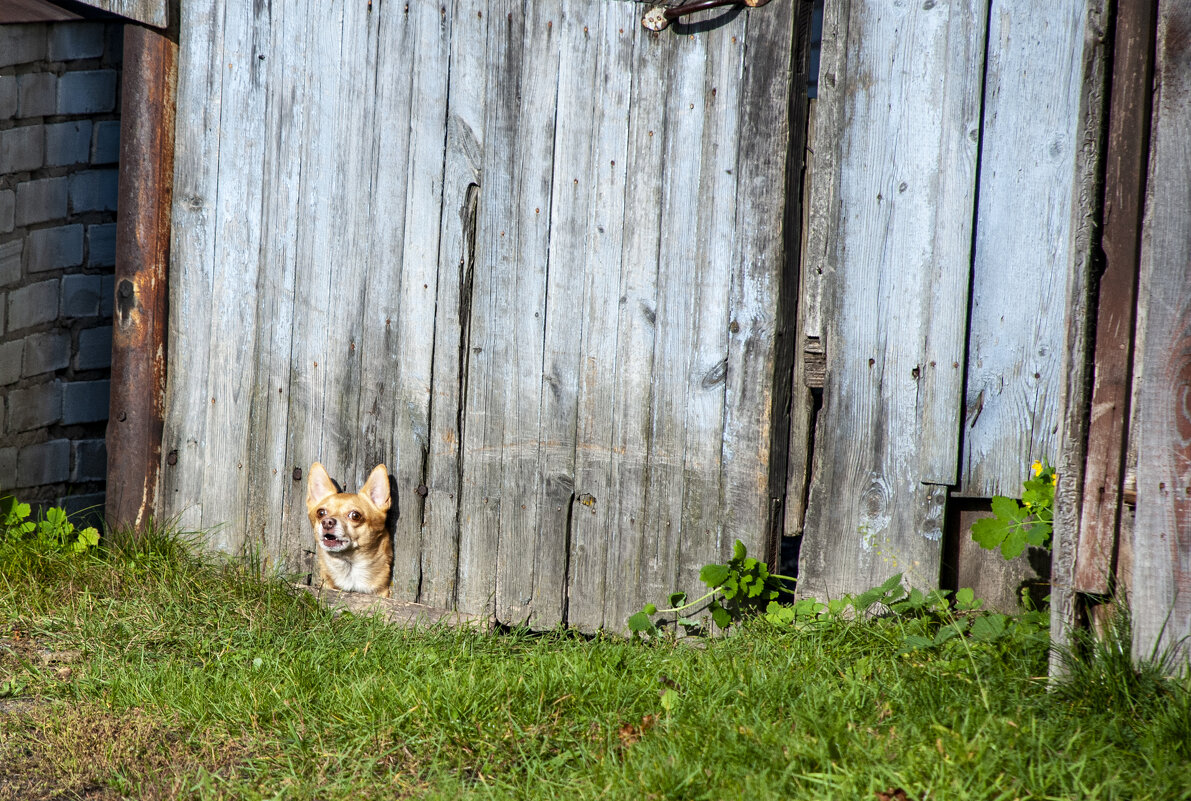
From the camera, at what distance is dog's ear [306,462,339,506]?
12.3 ft

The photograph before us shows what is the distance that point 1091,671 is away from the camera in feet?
7.59

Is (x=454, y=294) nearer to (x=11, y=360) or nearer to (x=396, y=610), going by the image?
(x=396, y=610)

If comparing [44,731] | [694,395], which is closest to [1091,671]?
[694,395]

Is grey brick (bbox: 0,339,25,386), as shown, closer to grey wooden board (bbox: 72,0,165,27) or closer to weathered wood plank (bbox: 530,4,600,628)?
grey wooden board (bbox: 72,0,165,27)

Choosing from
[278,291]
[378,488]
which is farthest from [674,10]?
[378,488]

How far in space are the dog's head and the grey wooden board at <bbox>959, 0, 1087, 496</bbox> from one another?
6.74ft

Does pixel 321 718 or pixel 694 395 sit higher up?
pixel 694 395

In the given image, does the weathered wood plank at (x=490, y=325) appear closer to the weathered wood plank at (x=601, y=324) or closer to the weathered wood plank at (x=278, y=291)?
the weathered wood plank at (x=601, y=324)

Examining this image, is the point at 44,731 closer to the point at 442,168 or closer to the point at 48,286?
the point at 442,168

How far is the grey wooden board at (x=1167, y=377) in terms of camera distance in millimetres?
2254

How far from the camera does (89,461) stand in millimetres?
4641

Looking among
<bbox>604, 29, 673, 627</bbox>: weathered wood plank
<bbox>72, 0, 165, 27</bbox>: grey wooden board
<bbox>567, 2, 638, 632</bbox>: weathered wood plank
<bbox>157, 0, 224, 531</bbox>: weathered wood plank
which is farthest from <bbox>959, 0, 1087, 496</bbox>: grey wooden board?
<bbox>72, 0, 165, 27</bbox>: grey wooden board

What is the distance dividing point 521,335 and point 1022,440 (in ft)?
5.44

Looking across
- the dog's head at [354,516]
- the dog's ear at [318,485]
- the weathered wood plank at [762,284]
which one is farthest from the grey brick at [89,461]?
the weathered wood plank at [762,284]
